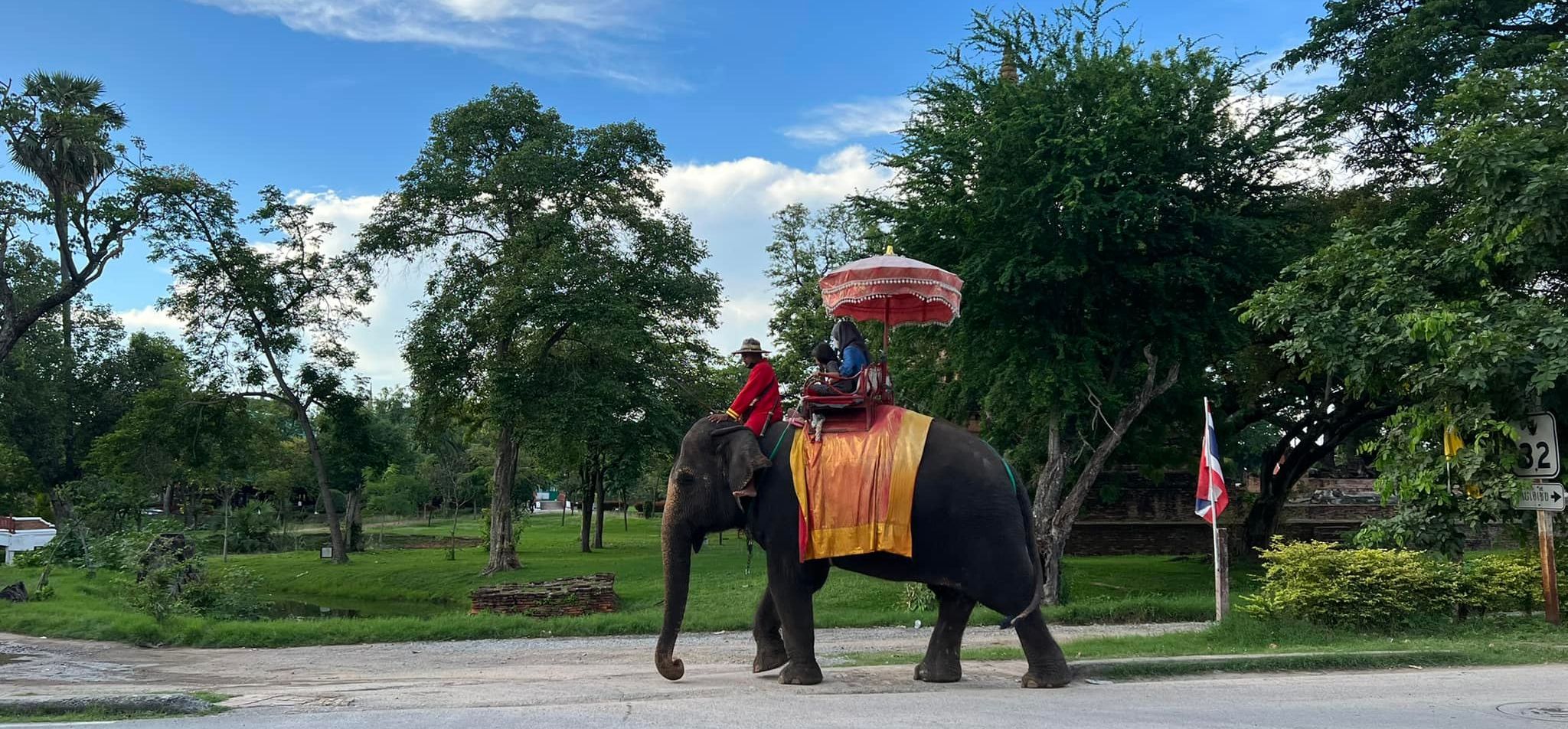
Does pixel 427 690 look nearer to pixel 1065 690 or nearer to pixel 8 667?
pixel 1065 690

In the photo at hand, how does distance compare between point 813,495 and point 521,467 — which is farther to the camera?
point 521,467

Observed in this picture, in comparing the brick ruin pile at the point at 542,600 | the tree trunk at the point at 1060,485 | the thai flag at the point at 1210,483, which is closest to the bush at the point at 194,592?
the brick ruin pile at the point at 542,600

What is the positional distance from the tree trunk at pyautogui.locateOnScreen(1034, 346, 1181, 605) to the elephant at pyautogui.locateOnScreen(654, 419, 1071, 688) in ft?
35.0

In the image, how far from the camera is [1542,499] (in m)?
13.1

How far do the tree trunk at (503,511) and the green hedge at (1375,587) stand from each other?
2146 cm

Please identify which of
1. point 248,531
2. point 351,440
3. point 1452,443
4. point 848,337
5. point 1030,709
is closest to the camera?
point 1030,709

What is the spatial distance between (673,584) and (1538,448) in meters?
11.7

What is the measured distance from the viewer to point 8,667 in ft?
39.2

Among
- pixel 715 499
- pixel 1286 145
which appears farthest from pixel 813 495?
pixel 1286 145

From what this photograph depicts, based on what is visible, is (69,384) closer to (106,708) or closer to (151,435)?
(151,435)

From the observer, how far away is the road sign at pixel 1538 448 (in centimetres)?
1318

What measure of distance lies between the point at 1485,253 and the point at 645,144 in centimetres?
2190

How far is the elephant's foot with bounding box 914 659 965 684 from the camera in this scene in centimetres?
902

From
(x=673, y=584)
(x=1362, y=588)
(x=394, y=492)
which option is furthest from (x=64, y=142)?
(x=394, y=492)
